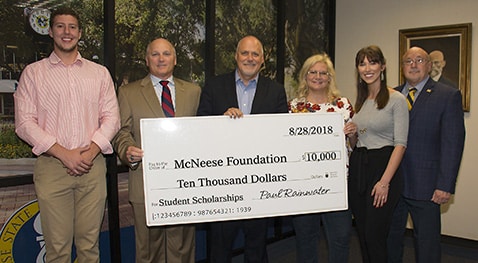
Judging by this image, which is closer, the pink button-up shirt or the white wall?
the pink button-up shirt

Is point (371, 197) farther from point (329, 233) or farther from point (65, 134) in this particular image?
point (65, 134)

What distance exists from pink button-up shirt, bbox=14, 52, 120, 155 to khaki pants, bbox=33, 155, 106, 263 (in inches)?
5.7

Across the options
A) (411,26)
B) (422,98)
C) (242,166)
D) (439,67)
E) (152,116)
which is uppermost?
(411,26)

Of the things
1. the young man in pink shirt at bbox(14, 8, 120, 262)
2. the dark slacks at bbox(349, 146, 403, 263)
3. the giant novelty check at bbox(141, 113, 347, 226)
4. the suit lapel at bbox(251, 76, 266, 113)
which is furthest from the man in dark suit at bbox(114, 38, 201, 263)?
the dark slacks at bbox(349, 146, 403, 263)

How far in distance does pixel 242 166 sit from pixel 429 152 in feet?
3.83

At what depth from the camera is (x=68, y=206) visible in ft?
7.95

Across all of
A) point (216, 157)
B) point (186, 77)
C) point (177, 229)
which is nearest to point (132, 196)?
point (177, 229)

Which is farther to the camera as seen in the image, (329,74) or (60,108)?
(329,74)

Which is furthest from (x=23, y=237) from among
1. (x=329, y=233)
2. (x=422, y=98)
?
(x=422, y=98)

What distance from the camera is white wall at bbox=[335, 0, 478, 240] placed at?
4.04 meters

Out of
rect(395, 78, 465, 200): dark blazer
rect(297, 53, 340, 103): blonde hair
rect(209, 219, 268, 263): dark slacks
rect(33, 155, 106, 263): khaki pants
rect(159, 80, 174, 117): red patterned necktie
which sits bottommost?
rect(209, 219, 268, 263): dark slacks

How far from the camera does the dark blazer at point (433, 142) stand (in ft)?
8.52

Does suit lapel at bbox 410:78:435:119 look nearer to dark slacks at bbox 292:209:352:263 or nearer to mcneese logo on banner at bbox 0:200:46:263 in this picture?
dark slacks at bbox 292:209:352:263

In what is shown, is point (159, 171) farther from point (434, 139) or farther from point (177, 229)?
point (434, 139)
